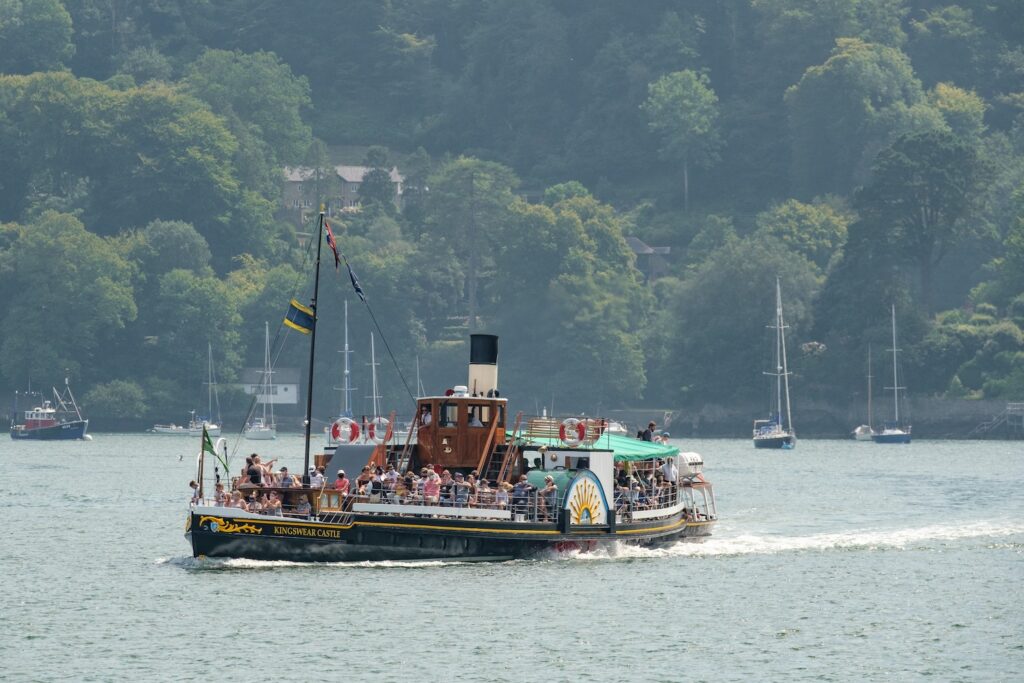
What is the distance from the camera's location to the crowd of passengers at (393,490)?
72.0 m

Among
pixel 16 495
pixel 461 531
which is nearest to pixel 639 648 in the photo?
pixel 461 531

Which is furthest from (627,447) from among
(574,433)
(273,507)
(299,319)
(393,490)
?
(273,507)

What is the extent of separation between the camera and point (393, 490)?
7262 cm

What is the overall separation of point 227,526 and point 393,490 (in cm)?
544

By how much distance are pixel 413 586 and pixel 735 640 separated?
11.5 m

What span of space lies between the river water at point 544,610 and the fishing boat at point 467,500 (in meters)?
0.90

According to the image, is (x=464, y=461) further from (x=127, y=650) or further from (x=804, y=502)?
(x=804, y=502)

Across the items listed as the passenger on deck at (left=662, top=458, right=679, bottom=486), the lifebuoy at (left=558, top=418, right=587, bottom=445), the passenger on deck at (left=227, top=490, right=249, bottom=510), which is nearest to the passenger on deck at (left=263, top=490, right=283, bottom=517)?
the passenger on deck at (left=227, top=490, right=249, bottom=510)

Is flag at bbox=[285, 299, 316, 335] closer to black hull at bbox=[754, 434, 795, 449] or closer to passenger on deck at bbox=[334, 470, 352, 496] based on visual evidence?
passenger on deck at bbox=[334, 470, 352, 496]

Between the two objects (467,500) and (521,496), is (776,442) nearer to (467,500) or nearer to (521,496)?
(521,496)

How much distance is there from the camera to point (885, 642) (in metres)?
63.6

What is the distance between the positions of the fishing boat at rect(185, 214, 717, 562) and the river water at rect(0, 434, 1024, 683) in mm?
898

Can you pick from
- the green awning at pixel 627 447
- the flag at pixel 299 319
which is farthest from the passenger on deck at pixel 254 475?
the green awning at pixel 627 447

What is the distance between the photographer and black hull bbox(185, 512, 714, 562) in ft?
234
